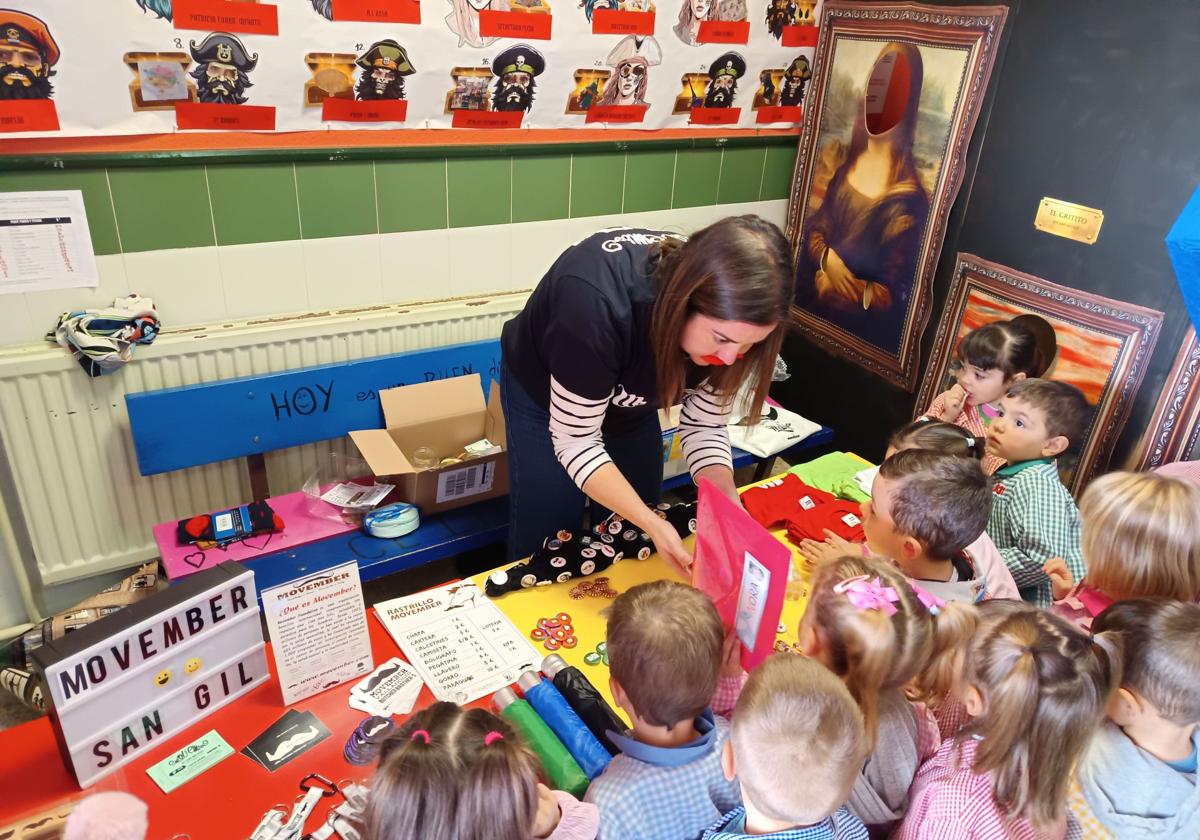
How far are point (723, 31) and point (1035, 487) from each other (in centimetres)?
215

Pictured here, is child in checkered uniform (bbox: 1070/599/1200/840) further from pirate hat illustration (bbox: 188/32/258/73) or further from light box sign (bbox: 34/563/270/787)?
pirate hat illustration (bbox: 188/32/258/73)

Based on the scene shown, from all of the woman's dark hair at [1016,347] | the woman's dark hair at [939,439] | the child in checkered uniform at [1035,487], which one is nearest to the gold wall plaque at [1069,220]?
the woman's dark hair at [1016,347]

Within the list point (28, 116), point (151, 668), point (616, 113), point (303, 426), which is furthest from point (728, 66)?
point (151, 668)

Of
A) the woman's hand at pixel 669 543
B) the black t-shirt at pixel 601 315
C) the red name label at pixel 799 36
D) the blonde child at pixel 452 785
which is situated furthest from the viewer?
the red name label at pixel 799 36

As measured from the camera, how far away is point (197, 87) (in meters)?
2.31

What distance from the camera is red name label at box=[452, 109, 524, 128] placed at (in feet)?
9.17

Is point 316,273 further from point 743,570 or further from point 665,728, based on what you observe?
point 665,728

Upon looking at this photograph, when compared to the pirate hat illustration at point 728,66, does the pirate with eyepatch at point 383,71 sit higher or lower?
lower

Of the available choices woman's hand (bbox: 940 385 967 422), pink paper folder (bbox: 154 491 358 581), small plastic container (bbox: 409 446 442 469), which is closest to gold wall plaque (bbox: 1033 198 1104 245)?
woman's hand (bbox: 940 385 967 422)

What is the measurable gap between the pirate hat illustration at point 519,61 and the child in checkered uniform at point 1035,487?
1.99 meters

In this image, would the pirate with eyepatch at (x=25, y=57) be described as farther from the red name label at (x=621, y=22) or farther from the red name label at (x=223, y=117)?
the red name label at (x=621, y=22)

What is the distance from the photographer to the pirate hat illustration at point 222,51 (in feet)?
7.41

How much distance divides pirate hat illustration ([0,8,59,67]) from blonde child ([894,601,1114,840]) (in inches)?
104

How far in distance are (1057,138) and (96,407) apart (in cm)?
329
